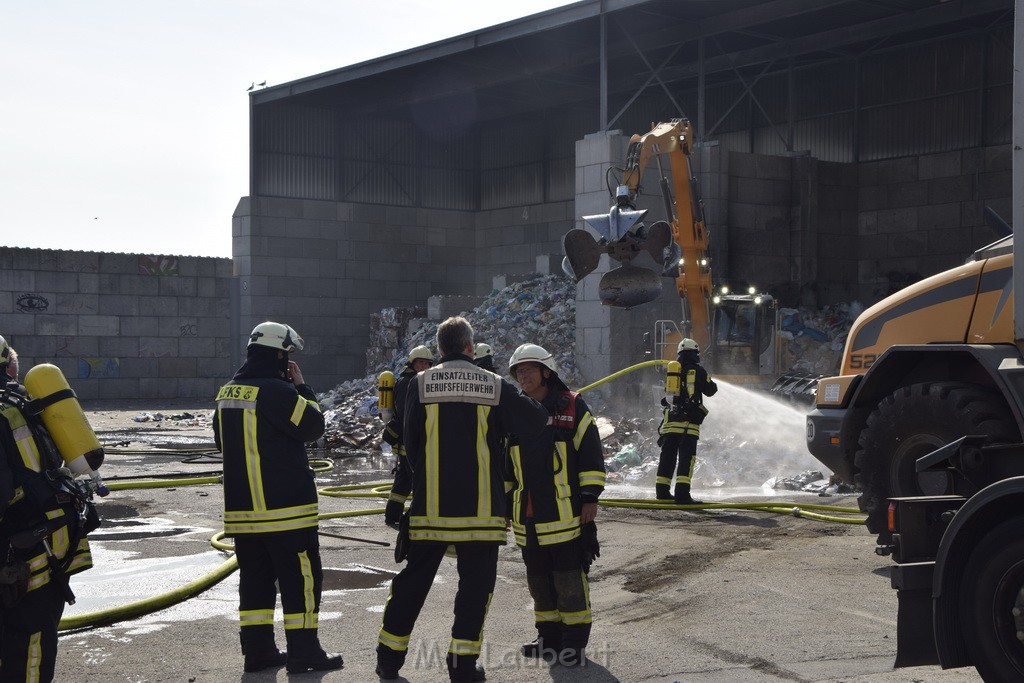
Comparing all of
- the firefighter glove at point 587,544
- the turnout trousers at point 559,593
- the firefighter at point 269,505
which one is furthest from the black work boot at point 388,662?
the firefighter glove at point 587,544

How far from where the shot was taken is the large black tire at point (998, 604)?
4461 mm

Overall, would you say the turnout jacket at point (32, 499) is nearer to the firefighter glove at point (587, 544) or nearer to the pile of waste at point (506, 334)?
the firefighter glove at point (587, 544)

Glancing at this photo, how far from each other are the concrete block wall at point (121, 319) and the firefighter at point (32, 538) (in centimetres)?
2475

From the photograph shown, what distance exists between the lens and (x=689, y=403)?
11.9 meters

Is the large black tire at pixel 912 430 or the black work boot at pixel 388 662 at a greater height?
the large black tire at pixel 912 430

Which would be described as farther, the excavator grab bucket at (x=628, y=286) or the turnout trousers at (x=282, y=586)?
the excavator grab bucket at (x=628, y=286)

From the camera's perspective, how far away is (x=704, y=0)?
78.9ft

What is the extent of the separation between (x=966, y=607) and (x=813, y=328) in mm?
20796

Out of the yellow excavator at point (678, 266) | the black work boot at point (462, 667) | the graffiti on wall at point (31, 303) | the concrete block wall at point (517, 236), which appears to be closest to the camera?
the black work boot at point (462, 667)

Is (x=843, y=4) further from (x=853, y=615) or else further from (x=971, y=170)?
(x=853, y=615)

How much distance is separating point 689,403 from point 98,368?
21.5m

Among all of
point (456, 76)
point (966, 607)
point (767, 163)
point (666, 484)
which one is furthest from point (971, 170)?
point (966, 607)

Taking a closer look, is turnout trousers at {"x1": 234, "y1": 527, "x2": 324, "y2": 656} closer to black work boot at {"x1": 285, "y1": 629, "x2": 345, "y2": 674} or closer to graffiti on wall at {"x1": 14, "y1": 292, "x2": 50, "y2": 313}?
black work boot at {"x1": 285, "y1": 629, "x2": 345, "y2": 674}

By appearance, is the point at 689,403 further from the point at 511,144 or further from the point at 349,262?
the point at 511,144
